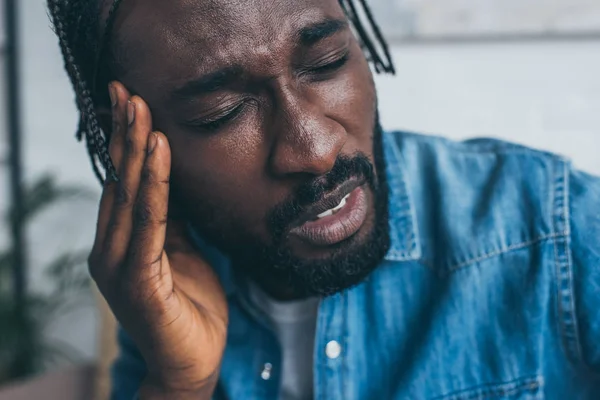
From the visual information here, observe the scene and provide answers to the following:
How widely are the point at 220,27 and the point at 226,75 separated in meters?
0.06

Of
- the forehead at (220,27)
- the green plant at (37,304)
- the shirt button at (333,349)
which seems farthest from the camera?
the green plant at (37,304)

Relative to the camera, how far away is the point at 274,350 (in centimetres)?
101

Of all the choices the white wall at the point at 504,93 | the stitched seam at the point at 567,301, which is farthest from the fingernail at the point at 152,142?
the white wall at the point at 504,93

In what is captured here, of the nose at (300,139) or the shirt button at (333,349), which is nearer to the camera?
the nose at (300,139)

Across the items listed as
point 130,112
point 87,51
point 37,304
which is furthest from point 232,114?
point 37,304

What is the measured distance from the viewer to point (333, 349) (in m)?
0.93

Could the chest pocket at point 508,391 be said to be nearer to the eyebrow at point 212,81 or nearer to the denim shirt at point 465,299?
the denim shirt at point 465,299

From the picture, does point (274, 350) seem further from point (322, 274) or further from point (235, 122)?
point (235, 122)

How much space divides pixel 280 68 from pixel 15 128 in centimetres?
185

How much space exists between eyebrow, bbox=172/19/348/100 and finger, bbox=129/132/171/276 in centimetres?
7

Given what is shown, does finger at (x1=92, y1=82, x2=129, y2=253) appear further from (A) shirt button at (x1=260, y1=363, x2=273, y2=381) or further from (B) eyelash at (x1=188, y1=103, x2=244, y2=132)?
(A) shirt button at (x1=260, y1=363, x2=273, y2=381)

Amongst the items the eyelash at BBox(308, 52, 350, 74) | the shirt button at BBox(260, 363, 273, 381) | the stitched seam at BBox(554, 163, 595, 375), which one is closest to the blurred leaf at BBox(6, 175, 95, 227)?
the shirt button at BBox(260, 363, 273, 381)

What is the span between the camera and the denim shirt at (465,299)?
821mm

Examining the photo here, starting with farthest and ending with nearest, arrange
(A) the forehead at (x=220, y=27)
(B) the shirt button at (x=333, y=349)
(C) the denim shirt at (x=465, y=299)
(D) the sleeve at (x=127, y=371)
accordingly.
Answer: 1. (D) the sleeve at (x=127, y=371)
2. (B) the shirt button at (x=333, y=349)
3. (C) the denim shirt at (x=465, y=299)
4. (A) the forehead at (x=220, y=27)
